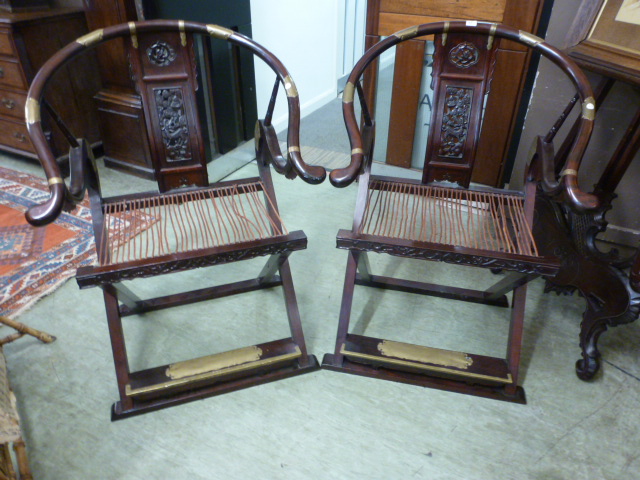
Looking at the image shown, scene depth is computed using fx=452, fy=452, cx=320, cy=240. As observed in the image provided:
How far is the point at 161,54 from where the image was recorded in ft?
4.79

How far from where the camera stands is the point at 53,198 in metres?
1.10

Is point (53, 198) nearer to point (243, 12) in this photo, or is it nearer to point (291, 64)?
point (243, 12)

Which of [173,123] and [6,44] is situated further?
[6,44]

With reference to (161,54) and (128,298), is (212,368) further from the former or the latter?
(161,54)

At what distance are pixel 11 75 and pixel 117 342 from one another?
1966mm

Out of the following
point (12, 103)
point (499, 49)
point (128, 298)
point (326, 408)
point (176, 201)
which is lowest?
point (326, 408)

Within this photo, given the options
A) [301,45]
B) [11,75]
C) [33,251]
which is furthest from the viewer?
[301,45]

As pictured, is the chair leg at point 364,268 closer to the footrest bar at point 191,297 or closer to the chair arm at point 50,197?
the footrest bar at point 191,297

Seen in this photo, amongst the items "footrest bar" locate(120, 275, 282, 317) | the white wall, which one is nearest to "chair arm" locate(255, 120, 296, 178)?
"footrest bar" locate(120, 275, 282, 317)

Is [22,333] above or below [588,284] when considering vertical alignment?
below

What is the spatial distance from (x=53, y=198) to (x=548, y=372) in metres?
1.60

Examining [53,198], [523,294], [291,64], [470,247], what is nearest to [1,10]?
[291,64]

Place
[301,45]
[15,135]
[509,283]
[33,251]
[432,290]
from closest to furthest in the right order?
[509,283] → [432,290] → [33,251] → [15,135] → [301,45]

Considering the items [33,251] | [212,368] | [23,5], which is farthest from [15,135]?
[212,368]
